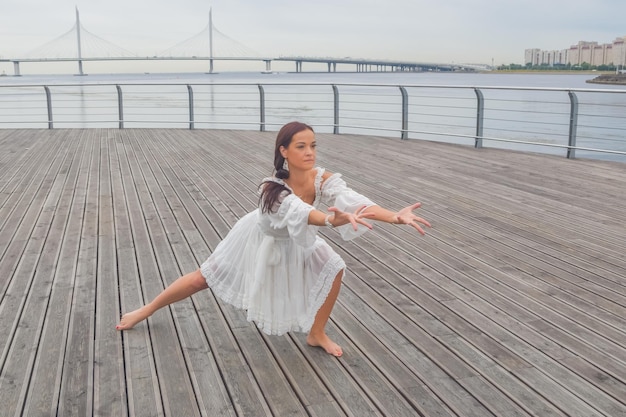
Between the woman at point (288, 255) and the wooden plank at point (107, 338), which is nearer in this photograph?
the wooden plank at point (107, 338)

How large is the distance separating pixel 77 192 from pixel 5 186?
89 centimetres

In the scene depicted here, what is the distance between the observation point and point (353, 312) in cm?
321

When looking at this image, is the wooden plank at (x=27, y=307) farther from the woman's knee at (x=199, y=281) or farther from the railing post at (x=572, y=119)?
the railing post at (x=572, y=119)

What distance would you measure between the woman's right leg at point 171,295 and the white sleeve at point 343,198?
26.4 inches

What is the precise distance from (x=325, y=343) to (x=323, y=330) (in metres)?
0.06

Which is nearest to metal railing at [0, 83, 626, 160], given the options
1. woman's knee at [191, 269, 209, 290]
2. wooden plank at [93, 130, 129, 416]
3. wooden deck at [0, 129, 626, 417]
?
wooden deck at [0, 129, 626, 417]

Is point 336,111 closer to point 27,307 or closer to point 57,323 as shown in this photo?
point 27,307

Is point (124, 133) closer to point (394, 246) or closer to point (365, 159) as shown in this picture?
point (365, 159)

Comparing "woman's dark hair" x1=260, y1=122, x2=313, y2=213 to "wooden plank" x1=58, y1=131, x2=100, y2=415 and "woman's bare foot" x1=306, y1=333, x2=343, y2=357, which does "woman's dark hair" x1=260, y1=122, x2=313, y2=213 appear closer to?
"woman's bare foot" x1=306, y1=333, x2=343, y2=357

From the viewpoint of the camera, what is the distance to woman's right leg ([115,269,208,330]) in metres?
2.82

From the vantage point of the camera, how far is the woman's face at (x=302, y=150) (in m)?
2.43

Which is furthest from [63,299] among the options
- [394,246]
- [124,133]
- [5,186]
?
[124,133]

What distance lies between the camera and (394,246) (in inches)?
171

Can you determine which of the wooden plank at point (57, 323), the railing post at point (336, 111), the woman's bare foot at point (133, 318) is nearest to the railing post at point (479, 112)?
the railing post at point (336, 111)
